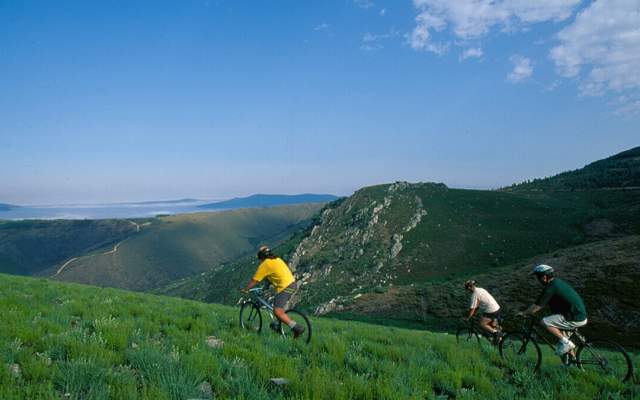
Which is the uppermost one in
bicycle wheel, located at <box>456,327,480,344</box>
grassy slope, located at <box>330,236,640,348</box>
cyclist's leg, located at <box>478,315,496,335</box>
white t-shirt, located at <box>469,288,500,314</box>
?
white t-shirt, located at <box>469,288,500,314</box>

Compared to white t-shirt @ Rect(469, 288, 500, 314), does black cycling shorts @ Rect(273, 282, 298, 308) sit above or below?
above

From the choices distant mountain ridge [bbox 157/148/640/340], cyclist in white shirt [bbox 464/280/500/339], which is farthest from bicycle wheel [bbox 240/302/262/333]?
distant mountain ridge [bbox 157/148/640/340]

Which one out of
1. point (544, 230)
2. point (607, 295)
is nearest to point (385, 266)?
point (544, 230)

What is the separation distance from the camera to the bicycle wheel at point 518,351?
9.36 metres

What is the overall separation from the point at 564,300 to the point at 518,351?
2.22 meters

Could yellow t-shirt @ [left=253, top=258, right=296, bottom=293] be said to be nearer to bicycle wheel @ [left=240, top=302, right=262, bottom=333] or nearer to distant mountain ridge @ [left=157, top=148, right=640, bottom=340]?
bicycle wheel @ [left=240, top=302, right=262, bottom=333]

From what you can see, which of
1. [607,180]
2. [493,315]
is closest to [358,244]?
[493,315]

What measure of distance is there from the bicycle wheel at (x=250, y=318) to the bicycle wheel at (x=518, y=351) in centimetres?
674

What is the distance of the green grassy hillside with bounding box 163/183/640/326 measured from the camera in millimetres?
58156

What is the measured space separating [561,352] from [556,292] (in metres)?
1.36

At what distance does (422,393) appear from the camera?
6.31 m

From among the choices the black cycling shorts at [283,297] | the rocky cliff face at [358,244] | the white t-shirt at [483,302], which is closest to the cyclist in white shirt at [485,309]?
the white t-shirt at [483,302]

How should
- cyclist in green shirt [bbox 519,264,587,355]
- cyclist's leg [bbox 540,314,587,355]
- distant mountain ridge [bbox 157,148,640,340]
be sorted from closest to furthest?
cyclist's leg [bbox 540,314,587,355] → cyclist in green shirt [bbox 519,264,587,355] → distant mountain ridge [bbox 157,148,640,340]

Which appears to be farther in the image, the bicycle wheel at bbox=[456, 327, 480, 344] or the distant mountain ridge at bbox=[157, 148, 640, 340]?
the distant mountain ridge at bbox=[157, 148, 640, 340]
